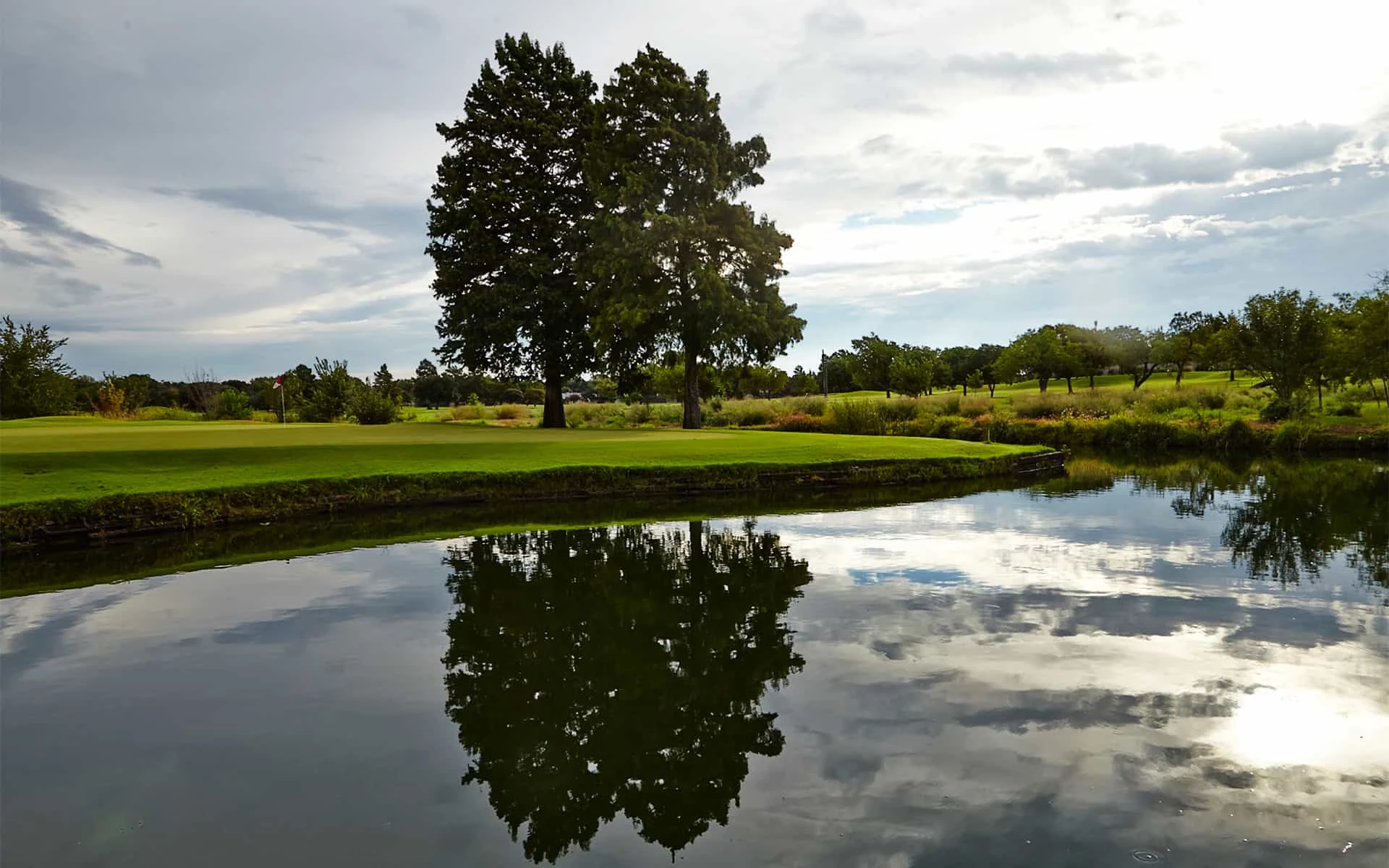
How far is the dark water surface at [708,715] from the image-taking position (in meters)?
4.21

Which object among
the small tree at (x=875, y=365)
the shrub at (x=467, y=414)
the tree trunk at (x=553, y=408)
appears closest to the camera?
the tree trunk at (x=553, y=408)

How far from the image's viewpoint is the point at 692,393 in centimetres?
3569

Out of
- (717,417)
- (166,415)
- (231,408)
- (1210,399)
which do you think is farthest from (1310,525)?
(231,408)

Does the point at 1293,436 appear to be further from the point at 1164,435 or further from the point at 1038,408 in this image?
the point at 1038,408

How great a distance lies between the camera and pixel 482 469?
18500 mm

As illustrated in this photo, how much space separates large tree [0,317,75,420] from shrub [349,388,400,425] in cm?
1268

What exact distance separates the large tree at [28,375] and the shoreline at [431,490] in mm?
27244

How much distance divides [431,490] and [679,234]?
59.1 feet

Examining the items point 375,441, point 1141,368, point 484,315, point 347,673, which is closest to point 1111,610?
point 347,673

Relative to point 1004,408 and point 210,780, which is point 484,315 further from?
point 210,780

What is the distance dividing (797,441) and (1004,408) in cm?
2035

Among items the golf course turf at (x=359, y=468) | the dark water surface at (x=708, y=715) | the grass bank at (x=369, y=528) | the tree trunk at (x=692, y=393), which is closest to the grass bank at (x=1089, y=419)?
the tree trunk at (x=692, y=393)

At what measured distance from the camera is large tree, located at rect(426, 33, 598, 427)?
110 feet

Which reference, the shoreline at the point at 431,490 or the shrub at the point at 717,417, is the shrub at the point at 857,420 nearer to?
the shrub at the point at 717,417
